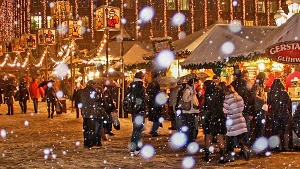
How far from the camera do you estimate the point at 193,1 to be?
6444 centimetres

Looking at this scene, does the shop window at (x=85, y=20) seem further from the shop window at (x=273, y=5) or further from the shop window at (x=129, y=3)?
the shop window at (x=273, y=5)

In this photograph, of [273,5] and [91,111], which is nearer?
[91,111]

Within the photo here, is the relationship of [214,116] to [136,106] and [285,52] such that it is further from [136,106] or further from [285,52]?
[285,52]

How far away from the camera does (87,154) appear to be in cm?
1165

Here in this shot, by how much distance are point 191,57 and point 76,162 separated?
6.29 m

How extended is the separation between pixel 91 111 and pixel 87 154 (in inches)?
49.0

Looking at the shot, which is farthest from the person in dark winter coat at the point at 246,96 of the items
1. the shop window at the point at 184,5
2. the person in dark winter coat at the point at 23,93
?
the shop window at the point at 184,5

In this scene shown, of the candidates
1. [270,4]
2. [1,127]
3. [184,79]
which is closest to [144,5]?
[270,4]

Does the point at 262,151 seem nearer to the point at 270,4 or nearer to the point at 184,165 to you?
the point at 184,165

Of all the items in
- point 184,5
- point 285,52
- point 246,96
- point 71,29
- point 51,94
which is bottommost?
point 51,94

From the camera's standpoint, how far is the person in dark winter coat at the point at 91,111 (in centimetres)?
1241

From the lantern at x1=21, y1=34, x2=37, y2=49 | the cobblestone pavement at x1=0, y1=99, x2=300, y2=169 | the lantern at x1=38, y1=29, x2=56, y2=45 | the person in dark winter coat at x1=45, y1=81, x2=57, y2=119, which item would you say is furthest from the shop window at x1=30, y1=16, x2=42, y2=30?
the cobblestone pavement at x1=0, y1=99, x2=300, y2=169

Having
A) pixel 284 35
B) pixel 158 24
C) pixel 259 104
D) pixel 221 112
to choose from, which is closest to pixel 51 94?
pixel 259 104

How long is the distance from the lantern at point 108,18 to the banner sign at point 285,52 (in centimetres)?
1021
